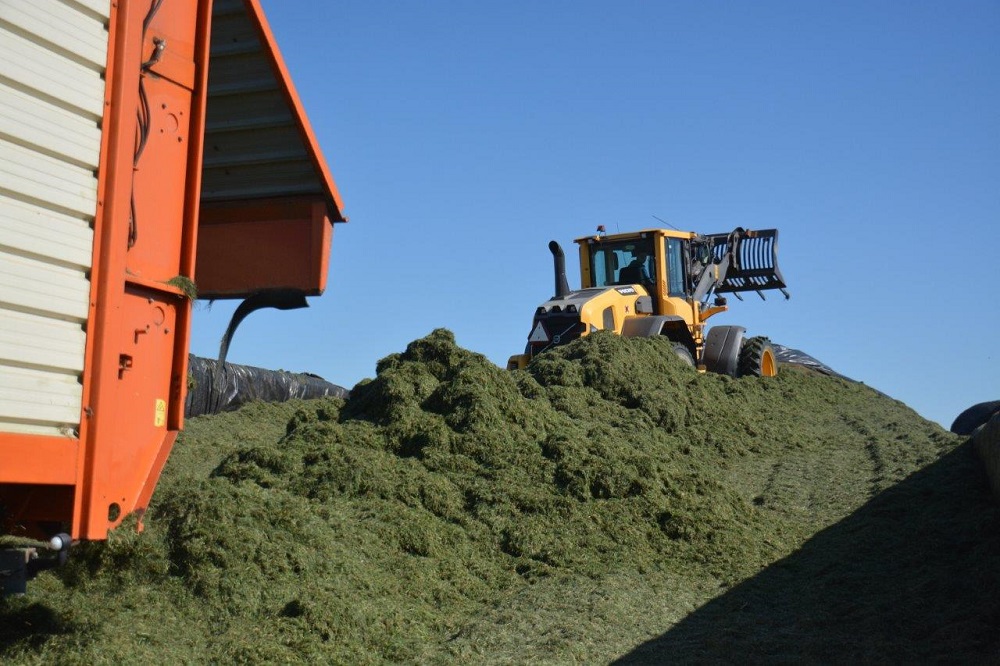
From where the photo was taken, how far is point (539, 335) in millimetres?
12930

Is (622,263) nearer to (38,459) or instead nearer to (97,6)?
(97,6)

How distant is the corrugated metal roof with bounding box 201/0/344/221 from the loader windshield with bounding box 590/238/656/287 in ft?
29.0

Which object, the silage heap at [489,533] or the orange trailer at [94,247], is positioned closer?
the orange trailer at [94,247]

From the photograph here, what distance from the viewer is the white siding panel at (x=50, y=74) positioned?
343cm

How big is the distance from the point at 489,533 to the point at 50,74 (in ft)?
13.8

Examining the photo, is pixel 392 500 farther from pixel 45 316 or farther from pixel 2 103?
pixel 2 103

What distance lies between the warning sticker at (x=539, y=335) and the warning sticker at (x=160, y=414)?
890 cm

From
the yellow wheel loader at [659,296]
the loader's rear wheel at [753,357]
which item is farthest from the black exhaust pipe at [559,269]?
the loader's rear wheel at [753,357]

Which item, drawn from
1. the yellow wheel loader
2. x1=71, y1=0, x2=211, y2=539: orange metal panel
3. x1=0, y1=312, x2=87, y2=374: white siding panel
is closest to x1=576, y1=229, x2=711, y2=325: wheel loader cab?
the yellow wheel loader

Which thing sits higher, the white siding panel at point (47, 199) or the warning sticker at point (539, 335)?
the warning sticker at point (539, 335)

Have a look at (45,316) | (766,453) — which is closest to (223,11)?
(45,316)

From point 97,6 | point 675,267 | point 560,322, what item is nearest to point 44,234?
point 97,6

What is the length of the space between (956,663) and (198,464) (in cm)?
676

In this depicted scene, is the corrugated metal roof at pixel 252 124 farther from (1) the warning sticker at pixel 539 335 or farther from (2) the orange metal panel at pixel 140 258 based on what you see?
(1) the warning sticker at pixel 539 335
